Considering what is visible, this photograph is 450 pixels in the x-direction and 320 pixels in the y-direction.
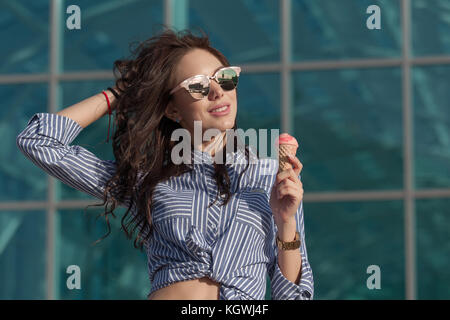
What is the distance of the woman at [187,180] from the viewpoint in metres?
2.68

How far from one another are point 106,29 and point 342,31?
226cm

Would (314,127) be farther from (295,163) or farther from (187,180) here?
(295,163)

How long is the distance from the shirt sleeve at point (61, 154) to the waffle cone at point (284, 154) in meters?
0.62

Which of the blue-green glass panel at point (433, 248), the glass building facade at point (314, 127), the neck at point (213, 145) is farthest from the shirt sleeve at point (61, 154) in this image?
the blue-green glass panel at point (433, 248)

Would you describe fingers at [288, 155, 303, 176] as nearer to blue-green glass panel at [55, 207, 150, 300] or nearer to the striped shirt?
the striped shirt

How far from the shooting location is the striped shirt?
2.69m

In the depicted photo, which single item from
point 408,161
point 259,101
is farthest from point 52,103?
point 408,161

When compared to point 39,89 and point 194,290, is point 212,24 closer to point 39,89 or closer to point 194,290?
point 39,89

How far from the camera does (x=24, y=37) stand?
7766 millimetres

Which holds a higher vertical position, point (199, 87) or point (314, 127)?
point (314, 127)

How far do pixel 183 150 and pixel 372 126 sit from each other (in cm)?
455

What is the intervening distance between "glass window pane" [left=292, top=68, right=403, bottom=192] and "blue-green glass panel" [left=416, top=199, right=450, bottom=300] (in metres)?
0.36

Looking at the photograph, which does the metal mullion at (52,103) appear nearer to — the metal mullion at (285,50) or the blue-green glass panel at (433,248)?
the metal mullion at (285,50)
